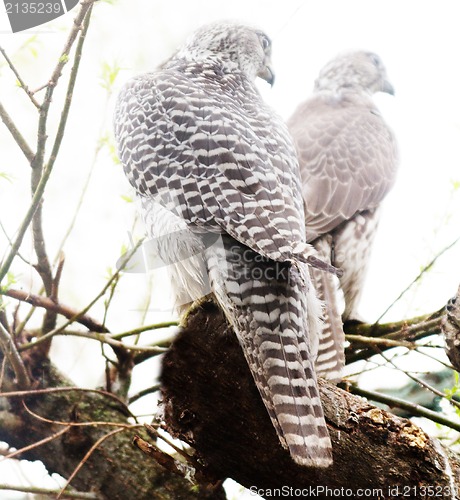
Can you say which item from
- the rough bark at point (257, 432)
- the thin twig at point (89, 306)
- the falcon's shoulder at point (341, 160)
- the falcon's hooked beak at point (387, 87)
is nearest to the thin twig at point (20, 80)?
the thin twig at point (89, 306)

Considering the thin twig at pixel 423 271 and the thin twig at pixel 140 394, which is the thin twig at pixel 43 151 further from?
the thin twig at pixel 423 271

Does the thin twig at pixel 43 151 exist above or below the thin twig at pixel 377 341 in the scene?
above

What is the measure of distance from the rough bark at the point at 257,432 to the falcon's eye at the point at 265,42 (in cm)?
88

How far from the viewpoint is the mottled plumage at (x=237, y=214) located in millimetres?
1141

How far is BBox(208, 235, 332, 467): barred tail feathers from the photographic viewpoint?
43.4 inches

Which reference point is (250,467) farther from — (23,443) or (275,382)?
(23,443)

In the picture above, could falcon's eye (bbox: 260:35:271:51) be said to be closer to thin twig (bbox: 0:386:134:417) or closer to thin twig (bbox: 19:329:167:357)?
thin twig (bbox: 19:329:167:357)

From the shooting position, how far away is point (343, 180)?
7.30 feet

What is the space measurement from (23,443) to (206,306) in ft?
2.40

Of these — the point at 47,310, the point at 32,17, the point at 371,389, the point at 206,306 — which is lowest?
the point at 371,389

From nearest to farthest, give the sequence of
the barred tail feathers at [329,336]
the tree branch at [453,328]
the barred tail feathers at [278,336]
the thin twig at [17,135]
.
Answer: the barred tail feathers at [278,336]
the tree branch at [453,328]
the thin twig at [17,135]
the barred tail feathers at [329,336]

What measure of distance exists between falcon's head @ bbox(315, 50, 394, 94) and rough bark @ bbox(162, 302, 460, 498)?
1762 mm

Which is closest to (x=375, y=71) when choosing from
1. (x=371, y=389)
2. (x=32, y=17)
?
(x=371, y=389)

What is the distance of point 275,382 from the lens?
113 cm
